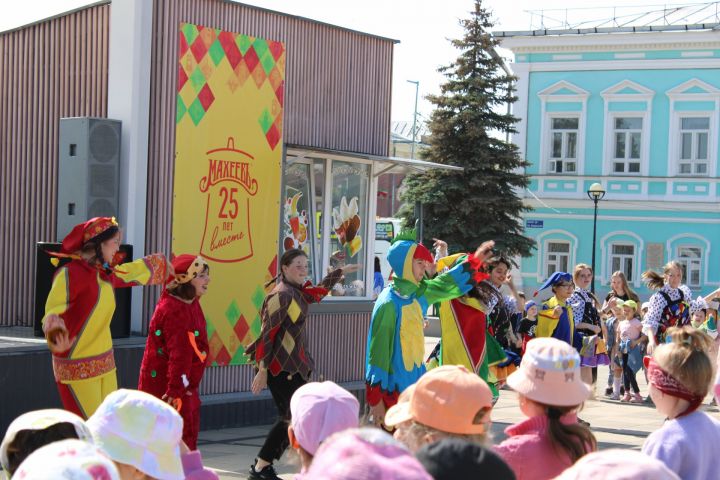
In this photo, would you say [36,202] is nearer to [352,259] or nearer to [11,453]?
[352,259]

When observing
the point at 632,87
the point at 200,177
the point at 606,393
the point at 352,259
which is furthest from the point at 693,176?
the point at 200,177

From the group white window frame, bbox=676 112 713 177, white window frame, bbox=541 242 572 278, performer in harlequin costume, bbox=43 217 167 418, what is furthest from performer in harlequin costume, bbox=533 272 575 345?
white window frame, bbox=541 242 572 278

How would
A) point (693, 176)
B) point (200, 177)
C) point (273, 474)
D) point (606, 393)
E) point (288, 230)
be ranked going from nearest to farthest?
point (273, 474) → point (200, 177) → point (288, 230) → point (606, 393) → point (693, 176)

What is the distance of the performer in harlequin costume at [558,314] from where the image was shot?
39.9ft

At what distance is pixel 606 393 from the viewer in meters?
16.9

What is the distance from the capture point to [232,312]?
1155cm

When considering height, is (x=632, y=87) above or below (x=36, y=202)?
above

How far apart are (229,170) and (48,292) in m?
2.33

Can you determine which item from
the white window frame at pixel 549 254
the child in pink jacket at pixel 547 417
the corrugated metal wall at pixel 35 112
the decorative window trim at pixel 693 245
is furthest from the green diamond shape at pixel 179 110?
the white window frame at pixel 549 254

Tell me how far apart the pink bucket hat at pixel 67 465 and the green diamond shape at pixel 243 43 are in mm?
9205

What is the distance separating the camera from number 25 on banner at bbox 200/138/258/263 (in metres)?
11.3

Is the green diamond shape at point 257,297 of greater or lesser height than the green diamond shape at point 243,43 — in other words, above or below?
below

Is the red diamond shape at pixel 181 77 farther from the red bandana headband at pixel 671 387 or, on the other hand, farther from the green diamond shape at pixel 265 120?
the red bandana headband at pixel 671 387

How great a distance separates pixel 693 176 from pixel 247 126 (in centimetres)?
2952
